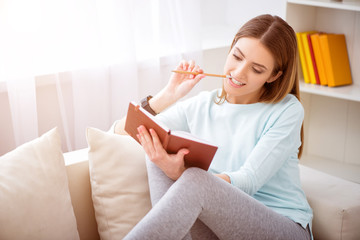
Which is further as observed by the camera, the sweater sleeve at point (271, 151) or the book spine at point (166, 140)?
the sweater sleeve at point (271, 151)

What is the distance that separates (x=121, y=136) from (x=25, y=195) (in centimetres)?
40

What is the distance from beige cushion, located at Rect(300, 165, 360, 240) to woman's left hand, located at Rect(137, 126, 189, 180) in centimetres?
54

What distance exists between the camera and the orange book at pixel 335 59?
2262 millimetres

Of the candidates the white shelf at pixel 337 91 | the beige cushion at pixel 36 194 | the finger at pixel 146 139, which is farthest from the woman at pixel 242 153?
the white shelf at pixel 337 91

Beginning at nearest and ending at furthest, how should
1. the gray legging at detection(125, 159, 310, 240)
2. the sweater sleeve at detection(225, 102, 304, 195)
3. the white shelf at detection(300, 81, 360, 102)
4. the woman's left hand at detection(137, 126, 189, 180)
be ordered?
the gray legging at detection(125, 159, 310, 240)
the woman's left hand at detection(137, 126, 189, 180)
the sweater sleeve at detection(225, 102, 304, 195)
the white shelf at detection(300, 81, 360, 102)

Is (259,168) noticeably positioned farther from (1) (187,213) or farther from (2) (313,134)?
(2) (313,134)

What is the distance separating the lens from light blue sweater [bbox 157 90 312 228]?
4.60 ft

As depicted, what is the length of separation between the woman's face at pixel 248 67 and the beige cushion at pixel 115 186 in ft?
1.34

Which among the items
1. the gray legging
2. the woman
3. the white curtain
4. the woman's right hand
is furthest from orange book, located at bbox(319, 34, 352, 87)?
the gray legging

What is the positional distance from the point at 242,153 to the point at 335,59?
1.04 m

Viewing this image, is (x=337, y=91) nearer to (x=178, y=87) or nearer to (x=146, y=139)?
(x=178, y=87)

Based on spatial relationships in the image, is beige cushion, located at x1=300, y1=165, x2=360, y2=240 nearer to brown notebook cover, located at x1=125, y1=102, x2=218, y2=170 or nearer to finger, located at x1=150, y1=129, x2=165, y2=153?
brown notebook cover, located at x1=125, y1=102, x2=218, y2=170

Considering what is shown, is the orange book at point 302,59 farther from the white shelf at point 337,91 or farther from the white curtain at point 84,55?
the white curtain at point 84,55

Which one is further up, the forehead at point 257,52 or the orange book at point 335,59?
the forehead at point 257,52
